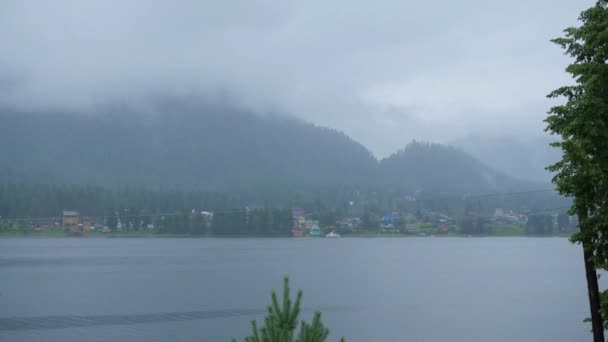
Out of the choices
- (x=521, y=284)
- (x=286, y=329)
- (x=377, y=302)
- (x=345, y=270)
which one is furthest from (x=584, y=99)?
(x=345, y=270)

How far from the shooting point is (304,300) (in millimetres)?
77000

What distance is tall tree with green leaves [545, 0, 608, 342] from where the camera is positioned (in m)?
18.7

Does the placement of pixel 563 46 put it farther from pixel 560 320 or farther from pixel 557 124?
pixel 560 320

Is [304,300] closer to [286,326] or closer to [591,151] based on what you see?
[591,151]

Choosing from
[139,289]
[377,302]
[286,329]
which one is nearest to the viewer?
[286,329]

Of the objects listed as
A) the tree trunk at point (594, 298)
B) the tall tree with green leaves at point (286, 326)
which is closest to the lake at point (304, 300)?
the tree trunk at point (594, 298)

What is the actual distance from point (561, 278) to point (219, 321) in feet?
224

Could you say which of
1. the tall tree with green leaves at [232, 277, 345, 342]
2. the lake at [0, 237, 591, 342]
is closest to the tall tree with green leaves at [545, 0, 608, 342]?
the tall tree with green leaves at [232, 277, 345, 342]

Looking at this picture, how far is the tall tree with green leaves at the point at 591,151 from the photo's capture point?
1866 centimetres

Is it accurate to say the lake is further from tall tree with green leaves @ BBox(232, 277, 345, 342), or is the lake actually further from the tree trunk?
tall tree with green leaves @ BBox(232, 277, 345, 342)

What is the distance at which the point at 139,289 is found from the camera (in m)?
86.3

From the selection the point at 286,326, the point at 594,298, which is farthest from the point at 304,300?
the point at 286,326

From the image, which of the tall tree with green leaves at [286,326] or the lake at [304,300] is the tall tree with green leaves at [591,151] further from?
the lake at [304,300]

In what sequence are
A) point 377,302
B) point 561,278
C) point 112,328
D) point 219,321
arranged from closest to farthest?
point 112,328 < point 219,321 < point 377,302 < point 561,278
